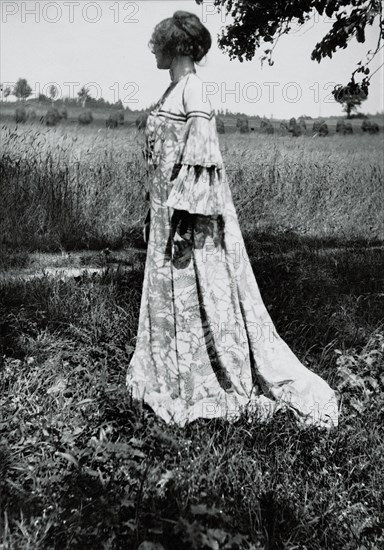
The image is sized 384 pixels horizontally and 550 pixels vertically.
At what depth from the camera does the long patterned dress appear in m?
2.97

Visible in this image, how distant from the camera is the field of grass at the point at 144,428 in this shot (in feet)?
7.02

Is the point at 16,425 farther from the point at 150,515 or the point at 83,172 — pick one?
the point at 83,172

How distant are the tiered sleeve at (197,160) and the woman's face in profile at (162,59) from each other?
170 mm

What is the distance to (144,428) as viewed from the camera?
9.14 feet

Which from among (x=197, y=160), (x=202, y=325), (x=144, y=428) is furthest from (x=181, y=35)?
(x=144, y=428)

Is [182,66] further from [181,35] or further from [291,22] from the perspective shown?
[291,22]

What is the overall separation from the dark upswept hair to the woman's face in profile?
17 mm

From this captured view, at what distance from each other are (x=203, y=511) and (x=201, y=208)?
1.43 m

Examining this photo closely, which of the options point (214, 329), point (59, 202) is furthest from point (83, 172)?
point (214, 329)

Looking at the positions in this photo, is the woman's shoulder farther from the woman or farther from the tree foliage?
the tree foliage

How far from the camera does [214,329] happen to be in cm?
306

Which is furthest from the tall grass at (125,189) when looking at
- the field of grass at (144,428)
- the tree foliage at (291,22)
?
the tree foliage at (291,22)

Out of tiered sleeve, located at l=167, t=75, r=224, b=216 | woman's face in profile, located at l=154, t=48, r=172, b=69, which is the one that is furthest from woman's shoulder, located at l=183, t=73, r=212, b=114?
woman's face in profile, located at l=154, t=48, r=172, b=69

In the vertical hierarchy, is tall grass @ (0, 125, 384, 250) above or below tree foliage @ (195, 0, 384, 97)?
below
